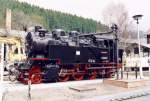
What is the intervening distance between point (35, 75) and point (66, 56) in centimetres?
289

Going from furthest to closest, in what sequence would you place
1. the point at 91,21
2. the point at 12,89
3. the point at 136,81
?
the point at 91,21, the point at 136,81, the point at 12,89

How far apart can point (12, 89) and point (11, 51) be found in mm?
12308

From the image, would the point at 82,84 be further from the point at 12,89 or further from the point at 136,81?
the point at 12,89

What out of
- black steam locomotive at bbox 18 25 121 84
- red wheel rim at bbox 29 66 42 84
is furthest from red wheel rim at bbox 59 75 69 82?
red wheel rim at bbox 29 66 42 84

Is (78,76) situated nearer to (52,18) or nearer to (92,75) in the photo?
(92,75)

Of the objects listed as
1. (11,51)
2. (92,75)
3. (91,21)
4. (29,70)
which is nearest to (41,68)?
(29,70)

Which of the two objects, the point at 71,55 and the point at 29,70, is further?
the point at 71,55

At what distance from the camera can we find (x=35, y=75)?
56.0 ft

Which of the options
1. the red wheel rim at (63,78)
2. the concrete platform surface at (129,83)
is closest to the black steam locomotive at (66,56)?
the red wheel rim at (63,78)

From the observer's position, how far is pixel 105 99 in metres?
12.4

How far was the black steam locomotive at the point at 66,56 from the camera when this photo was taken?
17.4 m

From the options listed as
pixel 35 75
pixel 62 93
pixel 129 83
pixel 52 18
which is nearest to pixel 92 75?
pixel 129 83

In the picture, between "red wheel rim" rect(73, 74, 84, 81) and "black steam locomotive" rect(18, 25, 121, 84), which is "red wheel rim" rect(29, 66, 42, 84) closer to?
"black steam locomotive" rect(18, 25, 121, 84)

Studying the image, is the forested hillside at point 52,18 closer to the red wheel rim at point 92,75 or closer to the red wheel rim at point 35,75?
the red wheel rim at point 92,75
